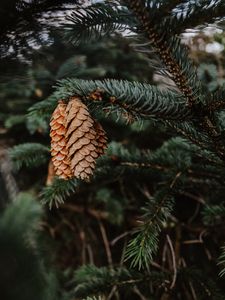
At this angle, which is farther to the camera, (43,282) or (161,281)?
(161,281)

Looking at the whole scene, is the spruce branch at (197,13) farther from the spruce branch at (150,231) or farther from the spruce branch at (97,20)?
the spruce branch at (150,231)

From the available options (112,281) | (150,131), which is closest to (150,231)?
(112,281)

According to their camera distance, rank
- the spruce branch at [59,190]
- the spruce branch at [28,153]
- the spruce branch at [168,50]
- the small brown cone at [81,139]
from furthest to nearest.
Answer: the spruce branch at [28,153], the spruce branch at [59,190], the small brown cone at [81,139], the spruce branch at [168,50]

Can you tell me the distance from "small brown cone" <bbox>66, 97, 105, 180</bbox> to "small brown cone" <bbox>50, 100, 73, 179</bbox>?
0.10 ft

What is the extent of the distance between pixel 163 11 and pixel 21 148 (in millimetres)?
682

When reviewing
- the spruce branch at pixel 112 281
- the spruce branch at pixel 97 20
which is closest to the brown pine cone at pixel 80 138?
the spruce branch at pixel 97 20

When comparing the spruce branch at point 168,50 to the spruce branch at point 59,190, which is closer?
the spruce branch at point 168,50

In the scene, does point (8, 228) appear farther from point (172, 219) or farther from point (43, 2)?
point (172, 219)

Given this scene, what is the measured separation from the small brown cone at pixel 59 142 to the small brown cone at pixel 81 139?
0.03m

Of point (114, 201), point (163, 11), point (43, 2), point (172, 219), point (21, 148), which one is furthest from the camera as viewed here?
point (114, 201)

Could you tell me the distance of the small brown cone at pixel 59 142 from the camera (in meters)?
0.69

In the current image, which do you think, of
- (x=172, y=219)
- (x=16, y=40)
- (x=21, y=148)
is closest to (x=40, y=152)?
(x=21, y=148)

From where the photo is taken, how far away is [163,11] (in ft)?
1.92

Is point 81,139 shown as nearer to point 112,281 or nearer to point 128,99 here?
point 128,99
